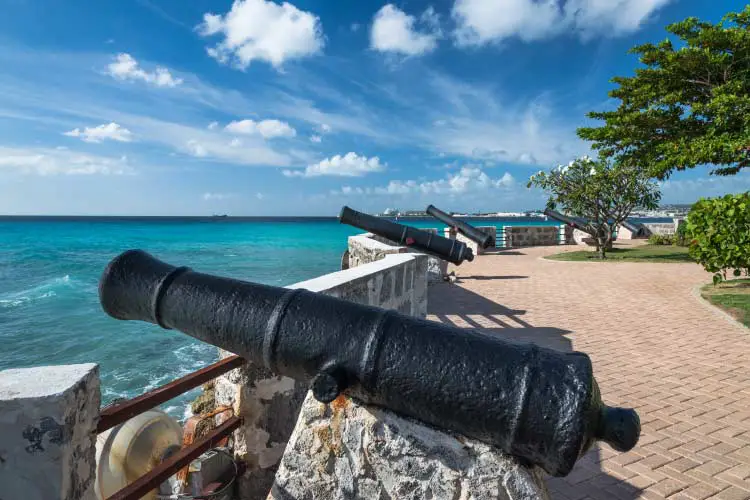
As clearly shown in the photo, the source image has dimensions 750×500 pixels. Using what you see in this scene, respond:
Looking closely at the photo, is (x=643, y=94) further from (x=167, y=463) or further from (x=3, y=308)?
(x=3, y=308)

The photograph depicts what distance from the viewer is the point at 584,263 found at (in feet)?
49.5

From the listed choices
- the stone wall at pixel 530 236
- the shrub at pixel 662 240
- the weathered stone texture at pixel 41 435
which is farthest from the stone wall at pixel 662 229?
the weathered stone texture at pixel 41 435

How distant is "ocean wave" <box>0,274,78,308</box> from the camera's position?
666 inches

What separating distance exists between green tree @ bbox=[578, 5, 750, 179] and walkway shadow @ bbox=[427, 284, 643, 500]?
6.34 meters

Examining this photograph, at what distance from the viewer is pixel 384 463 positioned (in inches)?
63.9

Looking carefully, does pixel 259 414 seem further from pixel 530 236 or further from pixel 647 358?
Answer: pixel 530 236

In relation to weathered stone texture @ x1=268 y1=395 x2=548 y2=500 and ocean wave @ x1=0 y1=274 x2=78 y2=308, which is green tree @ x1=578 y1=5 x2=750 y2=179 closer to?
weathered stone texture @ x1=268 y1=395 x2=548 y2=500

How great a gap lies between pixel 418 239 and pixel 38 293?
17113mm

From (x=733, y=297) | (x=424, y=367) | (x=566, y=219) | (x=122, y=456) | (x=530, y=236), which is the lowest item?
(x=733, y=297)

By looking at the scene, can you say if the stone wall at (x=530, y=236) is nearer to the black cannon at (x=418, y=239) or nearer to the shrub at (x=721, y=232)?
the black cannon at (x=418, y=239)

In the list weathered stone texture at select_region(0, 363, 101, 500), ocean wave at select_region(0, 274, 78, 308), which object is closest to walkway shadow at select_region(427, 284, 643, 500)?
weathered stone texture at select_region(0, 363, 101, 500)

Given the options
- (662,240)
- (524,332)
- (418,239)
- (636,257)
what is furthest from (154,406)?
(662,240)

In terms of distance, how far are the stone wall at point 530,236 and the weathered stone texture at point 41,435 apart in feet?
73.1

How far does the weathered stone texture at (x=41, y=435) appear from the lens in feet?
4.65
